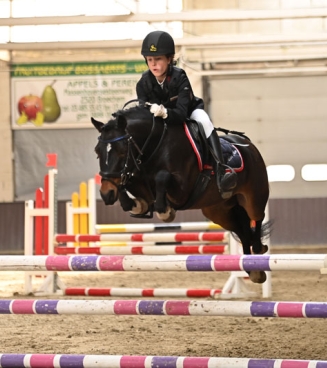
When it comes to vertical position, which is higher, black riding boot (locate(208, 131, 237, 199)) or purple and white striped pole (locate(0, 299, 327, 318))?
black riding boot (locate(208, 131, 237, 199))

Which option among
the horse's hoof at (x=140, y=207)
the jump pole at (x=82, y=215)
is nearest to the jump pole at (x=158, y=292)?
the jump pole at (x=82, y=215)

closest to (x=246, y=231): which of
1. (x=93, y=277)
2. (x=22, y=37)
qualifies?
(x=93, y=277)

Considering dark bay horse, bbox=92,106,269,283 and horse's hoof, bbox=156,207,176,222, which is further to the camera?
horse's hoof, bbox=156,207,176,222

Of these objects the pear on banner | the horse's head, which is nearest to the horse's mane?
the horse's head

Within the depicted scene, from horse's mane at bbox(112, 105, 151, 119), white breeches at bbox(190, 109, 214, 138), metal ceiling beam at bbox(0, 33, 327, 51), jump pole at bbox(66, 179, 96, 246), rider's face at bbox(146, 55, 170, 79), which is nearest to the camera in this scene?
horse's mane at bbox(112, 105, 151, 119)

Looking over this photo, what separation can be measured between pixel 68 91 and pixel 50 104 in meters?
0.44

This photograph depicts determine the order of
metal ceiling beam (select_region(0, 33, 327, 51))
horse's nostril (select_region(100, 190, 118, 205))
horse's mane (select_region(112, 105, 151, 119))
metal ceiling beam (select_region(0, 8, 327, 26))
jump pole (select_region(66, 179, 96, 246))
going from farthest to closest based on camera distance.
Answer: metal ceiling beam (select_region(0, 33, 327, 51)) < metal ceiling beam (select_region(0, 8, 327, 26)) < jump pole (select_region(66, 179, 96, 246)) < horse's mane (select_region(112, 105, 151, 119)) < horse's nostril (select_region(100, 190, 118, 205))

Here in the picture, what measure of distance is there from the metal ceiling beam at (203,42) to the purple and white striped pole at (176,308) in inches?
396

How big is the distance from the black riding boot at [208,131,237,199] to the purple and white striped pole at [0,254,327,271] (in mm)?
1145

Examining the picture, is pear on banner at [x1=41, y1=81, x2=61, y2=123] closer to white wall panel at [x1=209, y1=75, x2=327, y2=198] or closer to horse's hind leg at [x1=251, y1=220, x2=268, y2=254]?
white wall panel at [x1=209, y1=75, x2=327, y2=198]

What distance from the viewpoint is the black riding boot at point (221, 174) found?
4.60 meters

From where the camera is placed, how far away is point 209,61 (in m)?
14.6

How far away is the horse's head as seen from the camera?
12.8ft

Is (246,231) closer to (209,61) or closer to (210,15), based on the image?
(210,15)
